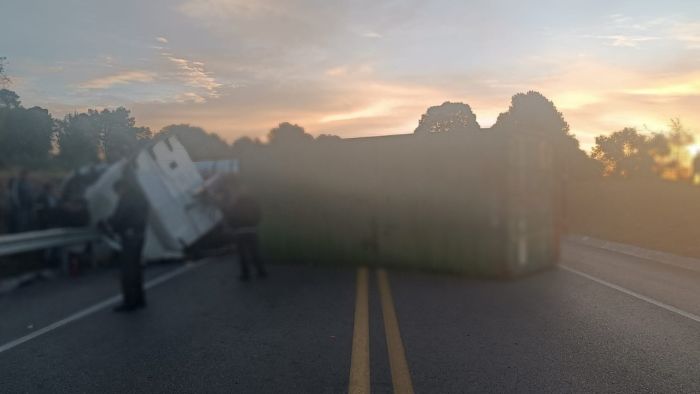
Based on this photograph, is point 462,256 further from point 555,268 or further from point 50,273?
point 50,273

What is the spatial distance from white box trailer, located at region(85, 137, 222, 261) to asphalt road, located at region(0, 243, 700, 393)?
2228 millimetres

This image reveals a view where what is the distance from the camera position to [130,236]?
7.55 meters

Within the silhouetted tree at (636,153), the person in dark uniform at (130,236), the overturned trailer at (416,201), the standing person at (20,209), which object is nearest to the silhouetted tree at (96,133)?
the person in dark uniform at (130,236)

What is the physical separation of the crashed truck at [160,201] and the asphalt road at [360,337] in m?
2.22

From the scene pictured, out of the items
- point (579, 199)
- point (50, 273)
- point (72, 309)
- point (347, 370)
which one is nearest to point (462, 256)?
point (347, 370)

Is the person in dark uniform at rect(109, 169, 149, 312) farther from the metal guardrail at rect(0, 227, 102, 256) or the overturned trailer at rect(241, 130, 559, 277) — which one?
the overturned trailer at rect(241, 130, 559, 277)

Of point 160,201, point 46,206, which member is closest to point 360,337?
point 160,201

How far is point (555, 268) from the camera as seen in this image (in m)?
10.7

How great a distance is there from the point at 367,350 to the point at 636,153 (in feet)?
85.7

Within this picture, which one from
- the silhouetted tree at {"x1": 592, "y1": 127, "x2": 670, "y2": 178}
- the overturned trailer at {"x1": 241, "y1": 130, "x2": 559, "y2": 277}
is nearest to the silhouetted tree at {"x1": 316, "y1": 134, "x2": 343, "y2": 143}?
the overturned trailer at {"x1": 241, "y1": 130, "x2": 559, "y2": 277}

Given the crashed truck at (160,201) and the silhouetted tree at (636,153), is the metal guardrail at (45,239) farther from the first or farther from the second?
the silhouetted tree at (636,153)

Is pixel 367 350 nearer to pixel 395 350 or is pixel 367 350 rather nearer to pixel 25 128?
pixel 395 350

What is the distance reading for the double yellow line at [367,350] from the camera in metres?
4.12

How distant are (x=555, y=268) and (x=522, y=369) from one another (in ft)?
22.1
